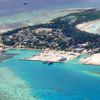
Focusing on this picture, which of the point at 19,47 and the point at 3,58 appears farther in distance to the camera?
the point at 19,47

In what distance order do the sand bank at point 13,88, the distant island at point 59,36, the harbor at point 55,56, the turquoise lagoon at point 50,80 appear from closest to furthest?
the sand bank at point 13,88 → the turquoise lagoon at point 50,80 → the harbor at point 55,56 → the distant island at point 59,36

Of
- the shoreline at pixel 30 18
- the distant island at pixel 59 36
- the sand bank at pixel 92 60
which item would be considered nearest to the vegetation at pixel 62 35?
the distant island at pixel 59 36

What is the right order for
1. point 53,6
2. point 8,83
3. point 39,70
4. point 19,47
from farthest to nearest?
1. point 53,6
2. point 19,47
3. point 39,70
4. point 8,83

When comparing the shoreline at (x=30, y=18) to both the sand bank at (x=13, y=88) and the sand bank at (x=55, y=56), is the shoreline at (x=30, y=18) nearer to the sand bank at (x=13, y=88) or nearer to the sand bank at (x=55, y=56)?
the sand bank at (x=55, y=56)

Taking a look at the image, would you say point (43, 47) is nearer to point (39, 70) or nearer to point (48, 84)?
point (39, 70)

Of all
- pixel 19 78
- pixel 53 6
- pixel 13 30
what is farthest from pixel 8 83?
pixel 53 6

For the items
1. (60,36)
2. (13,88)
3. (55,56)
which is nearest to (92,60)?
(55,56)
